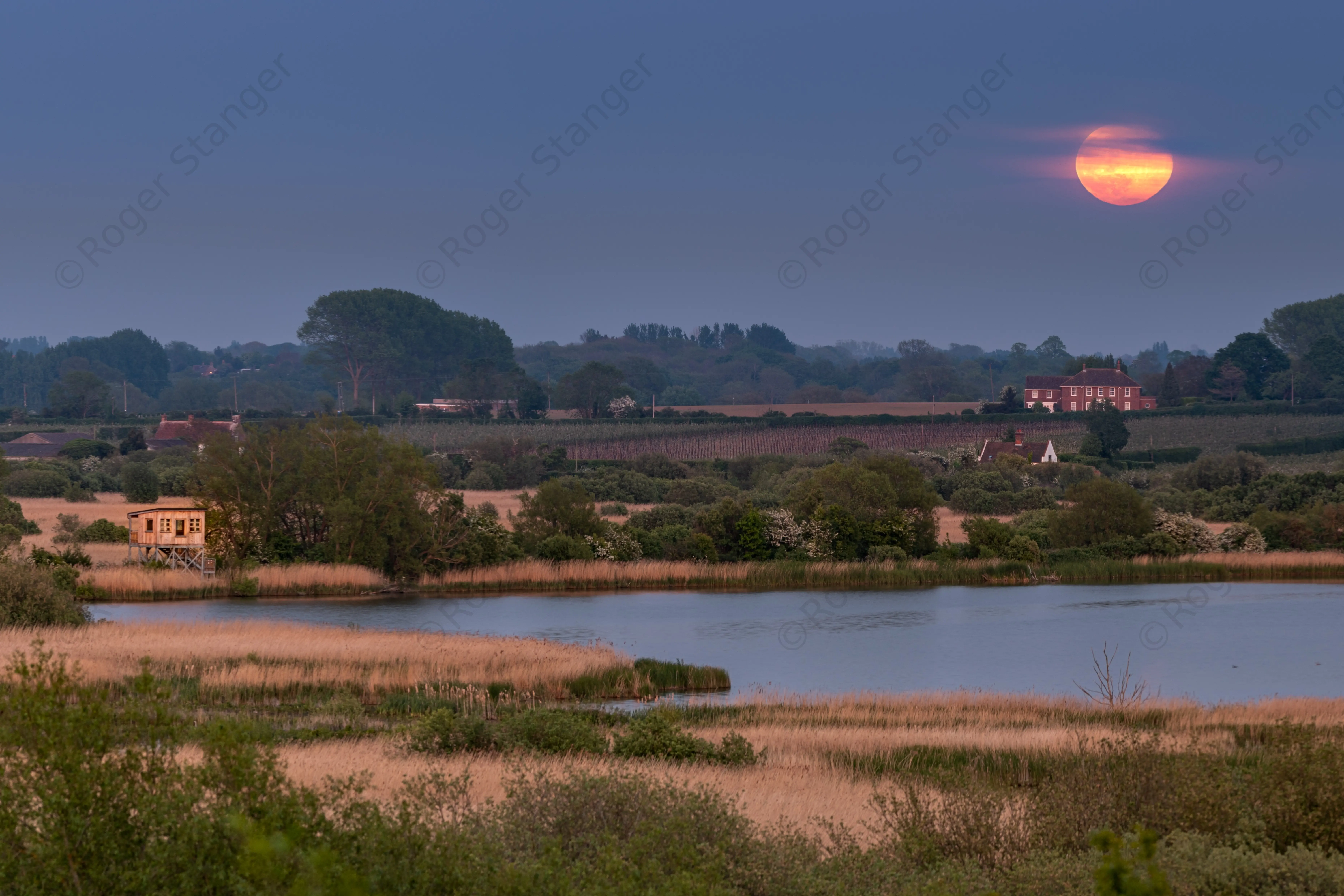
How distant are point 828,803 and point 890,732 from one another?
6.36 meters

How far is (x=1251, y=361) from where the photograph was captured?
139 m

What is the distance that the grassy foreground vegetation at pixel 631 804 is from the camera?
7871 mm

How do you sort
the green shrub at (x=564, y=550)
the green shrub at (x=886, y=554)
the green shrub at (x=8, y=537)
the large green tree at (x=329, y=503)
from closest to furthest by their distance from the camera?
the green shrub at (x=8, y=537) → the large green tree at (x=329, y=503) → the green shrub at (x=564, y=550) → the green shrub at (x=886, y=554)

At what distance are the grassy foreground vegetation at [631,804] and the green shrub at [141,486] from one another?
169ft

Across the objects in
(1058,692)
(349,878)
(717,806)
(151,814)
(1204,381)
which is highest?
(1204,381)

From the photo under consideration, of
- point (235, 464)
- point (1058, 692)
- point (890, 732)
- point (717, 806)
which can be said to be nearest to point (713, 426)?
point (235, 464)

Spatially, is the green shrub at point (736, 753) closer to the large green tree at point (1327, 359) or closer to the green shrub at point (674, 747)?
the green shrub at point (674, 747)

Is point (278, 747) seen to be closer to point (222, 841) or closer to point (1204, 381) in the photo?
point (222, 841)

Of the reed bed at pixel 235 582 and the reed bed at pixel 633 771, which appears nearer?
the reed bed at pixel 633 771

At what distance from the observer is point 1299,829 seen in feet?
37.0

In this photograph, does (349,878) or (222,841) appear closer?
(349,878)

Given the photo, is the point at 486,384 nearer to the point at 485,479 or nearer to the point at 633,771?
the point at 485,479

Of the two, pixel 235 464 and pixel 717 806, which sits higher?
pixel 235 464

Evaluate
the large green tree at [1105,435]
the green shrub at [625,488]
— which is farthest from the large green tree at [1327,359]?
the green shrub at [625,488]
